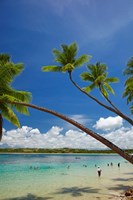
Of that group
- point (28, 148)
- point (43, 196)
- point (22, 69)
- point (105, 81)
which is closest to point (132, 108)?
point (105, 81)

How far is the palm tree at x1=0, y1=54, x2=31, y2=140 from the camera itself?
14.4 metres

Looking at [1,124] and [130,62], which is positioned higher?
[130,62]

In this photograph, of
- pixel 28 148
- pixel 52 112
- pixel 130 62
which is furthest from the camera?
pixel 28 148

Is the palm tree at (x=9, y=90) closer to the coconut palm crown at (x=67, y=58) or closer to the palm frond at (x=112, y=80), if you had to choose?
the coconut palm crown at (x=67, y=58)

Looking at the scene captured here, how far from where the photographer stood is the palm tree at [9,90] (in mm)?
14375

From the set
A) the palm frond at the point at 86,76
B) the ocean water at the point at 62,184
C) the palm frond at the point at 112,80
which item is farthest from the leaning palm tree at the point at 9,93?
the palm frond at the point at 112,80

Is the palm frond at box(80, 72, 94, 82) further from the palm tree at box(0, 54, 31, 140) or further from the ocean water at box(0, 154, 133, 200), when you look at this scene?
the ocean water at box(0, 154, 133, 200)

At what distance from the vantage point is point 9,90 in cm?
1518

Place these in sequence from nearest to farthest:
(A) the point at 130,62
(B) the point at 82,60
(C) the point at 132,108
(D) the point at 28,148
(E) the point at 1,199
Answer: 1. (E) the point at 1,199
2. (B) the point at 82,60
3. (A) the point at 130,62
4. (C) the point at 132,108
5. (D) the point at 28,148

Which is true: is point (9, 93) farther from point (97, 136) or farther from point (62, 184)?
point (62, 184)

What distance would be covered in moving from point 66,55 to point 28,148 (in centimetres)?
14979

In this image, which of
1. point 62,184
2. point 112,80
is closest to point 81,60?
point 112,80

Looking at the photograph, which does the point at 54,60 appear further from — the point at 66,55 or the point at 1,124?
the point at 1,124

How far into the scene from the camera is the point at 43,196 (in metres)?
18.4
